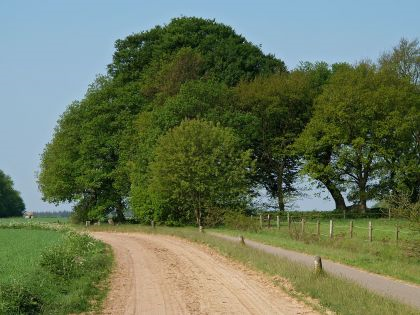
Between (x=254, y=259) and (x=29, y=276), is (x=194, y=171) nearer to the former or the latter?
(x=254, y=259)

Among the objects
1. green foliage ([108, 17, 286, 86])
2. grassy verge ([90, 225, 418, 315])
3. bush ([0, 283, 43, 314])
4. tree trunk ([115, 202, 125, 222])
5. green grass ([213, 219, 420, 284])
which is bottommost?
bush ([0, 283, 43, 314])

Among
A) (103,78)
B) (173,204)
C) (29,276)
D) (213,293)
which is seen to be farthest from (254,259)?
(103,78)

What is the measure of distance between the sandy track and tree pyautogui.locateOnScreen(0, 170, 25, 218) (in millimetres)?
115251

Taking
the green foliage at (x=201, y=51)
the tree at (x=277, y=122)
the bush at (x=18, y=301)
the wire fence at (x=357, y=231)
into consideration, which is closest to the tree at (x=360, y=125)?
the tree at (x=277, y=122)

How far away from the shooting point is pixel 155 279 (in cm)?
2091

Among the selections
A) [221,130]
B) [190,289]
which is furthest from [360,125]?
[190,289]

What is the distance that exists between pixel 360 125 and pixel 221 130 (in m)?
14.5

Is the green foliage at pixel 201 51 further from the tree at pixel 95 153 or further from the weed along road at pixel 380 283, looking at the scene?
the weed along road at pixel 380 283

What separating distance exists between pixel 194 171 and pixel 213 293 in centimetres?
3436

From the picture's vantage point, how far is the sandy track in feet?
49.7

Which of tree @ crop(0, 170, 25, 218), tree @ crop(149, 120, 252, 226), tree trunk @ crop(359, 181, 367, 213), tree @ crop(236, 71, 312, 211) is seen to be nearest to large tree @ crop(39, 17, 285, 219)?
tree @ crop(236, 71, 312, 211)

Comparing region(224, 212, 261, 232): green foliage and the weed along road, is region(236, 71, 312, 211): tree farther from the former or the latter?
the weed along road

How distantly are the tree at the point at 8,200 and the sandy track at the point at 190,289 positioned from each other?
378 feet

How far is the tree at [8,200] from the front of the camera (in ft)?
448
